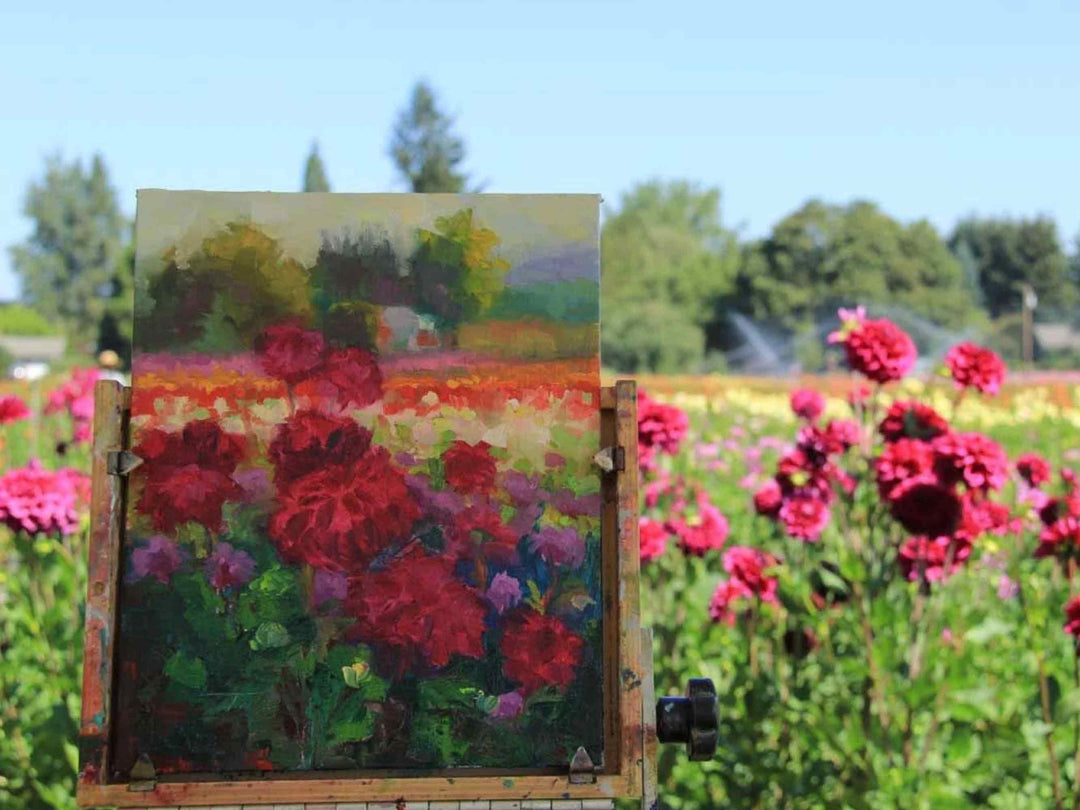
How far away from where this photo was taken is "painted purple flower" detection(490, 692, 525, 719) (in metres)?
2.33

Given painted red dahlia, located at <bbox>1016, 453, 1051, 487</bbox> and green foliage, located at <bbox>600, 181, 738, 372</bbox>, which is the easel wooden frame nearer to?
painted red dahlia, located at <bbox>1016, 453, 1051, 487</bbox>

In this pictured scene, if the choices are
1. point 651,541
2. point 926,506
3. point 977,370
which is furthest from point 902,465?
point 651,541

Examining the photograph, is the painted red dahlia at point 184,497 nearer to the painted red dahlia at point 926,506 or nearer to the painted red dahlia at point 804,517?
the painted red dahlia at point 926,506

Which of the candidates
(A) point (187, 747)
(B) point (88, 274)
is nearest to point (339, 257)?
(A) point (187, 747)

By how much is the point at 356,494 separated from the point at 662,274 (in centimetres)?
6131

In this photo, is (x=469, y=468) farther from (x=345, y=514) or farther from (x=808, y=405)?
(x=808, y=405)

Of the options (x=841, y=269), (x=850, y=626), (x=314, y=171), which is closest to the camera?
(x=850, y=626)

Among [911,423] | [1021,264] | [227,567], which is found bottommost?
[227,567]

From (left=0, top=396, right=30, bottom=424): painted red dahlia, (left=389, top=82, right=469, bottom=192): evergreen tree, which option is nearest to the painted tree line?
(left=389, top=82, right=469, bottom=192): evergreen tree

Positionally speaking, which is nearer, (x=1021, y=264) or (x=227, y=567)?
(x=227, y=567)

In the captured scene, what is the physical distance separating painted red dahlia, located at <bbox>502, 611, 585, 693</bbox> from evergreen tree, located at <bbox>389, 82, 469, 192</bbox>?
188 feet

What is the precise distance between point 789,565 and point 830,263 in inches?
1986

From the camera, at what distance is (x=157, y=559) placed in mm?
2326

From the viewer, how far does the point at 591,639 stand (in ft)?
7.73
